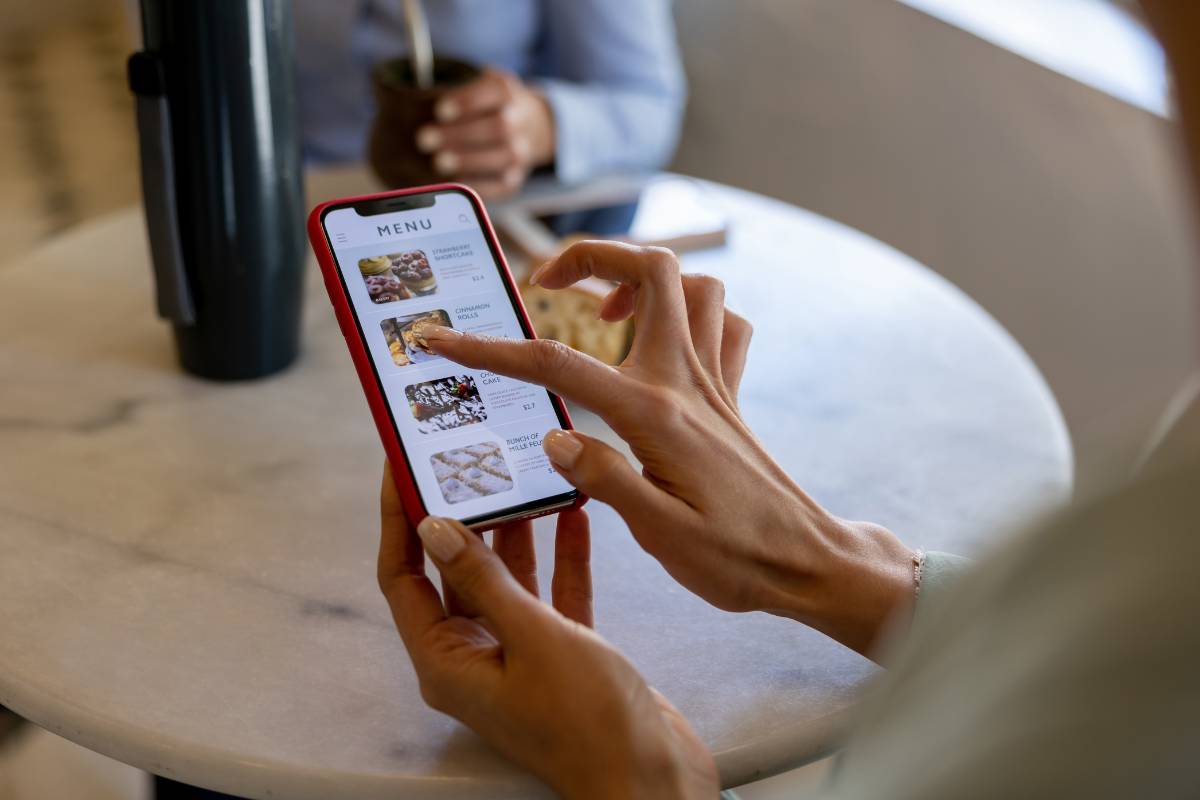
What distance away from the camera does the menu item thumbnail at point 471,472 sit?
2.11 ft

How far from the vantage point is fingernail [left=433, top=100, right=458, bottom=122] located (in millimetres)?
1150

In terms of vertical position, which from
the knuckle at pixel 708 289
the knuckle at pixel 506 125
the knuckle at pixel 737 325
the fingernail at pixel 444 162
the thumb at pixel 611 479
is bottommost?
the fingernail at pixel 444 162

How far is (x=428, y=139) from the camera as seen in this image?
1.16 meters

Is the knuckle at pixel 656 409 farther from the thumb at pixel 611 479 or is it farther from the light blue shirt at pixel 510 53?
the light blue shirt at pixel 510 53

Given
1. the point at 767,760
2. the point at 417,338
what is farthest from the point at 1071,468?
the point at 417,338

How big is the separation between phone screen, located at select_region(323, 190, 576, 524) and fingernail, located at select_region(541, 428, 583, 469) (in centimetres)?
8

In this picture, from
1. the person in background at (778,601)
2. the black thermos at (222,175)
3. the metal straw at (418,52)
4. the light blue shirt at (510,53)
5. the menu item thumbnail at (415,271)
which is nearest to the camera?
the person in background at (778,601)

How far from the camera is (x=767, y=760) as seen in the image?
61cm

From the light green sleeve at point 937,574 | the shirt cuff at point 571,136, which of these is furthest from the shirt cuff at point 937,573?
the shirt cuff at point 571,136

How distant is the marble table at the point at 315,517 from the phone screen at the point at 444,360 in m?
0.11

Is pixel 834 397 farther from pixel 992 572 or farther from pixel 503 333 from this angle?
pixel 992 572

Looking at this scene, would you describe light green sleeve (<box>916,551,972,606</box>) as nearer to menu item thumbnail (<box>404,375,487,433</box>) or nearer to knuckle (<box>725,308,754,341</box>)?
knuckle (<box>725,308,754,341</box>)

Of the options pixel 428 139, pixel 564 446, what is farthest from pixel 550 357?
pixel 428 139

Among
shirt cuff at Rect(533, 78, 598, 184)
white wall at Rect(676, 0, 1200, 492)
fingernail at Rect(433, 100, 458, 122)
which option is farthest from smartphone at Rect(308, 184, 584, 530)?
white wall at Rect(676, 0, 1200, 492)
